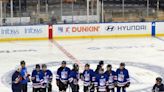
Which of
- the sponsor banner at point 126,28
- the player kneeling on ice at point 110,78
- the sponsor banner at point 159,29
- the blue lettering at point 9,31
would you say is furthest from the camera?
the sponsor banner at point 159,29

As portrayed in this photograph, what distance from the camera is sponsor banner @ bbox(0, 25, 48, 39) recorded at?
76.3 ft

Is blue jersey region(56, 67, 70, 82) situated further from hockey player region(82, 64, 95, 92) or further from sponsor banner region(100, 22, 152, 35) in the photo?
sponsor banner region(100, 22, 152, 35)

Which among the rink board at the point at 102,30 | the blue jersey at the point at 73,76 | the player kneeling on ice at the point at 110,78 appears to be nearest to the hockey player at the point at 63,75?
the blue jersey at the point at 73,76

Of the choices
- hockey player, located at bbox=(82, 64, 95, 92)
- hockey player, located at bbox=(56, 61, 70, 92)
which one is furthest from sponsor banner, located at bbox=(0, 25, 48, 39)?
hockey player, located at bbox=(82, 64, 95, 92)

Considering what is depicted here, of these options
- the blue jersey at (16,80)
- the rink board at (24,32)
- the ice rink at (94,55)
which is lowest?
the ice rink at (94,55)

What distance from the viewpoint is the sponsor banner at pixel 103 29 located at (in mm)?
24125

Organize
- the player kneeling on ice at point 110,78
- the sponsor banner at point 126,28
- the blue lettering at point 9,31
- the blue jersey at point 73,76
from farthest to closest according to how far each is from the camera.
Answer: the sponsor banner at point 126,28, the blue lettering at point 9,31, the blue jersey at point 73,76, the player kneeling on ice at point 110,78

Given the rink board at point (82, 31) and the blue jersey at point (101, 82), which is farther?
the rink board at point (82, 31)

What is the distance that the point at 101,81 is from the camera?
425 inches

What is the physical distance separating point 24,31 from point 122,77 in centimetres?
1308

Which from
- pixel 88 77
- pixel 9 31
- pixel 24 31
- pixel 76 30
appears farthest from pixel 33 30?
pixel 88 77

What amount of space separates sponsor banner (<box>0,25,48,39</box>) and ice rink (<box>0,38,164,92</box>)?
0.60 meters

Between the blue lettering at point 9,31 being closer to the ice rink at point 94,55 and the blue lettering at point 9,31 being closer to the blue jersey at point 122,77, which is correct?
the ice rink at point 94,55

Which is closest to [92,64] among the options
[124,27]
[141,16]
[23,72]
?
[23,72]
